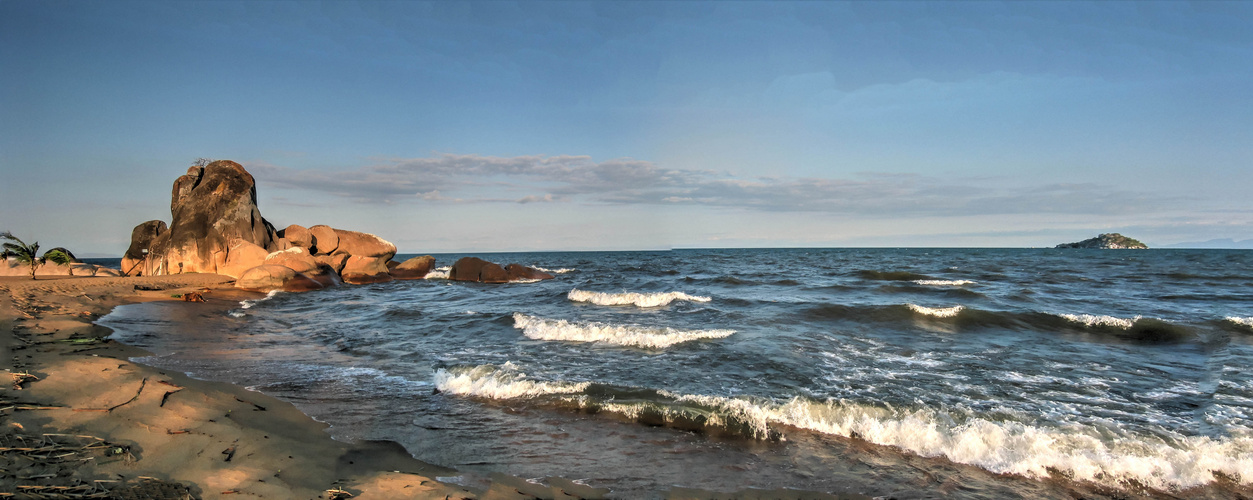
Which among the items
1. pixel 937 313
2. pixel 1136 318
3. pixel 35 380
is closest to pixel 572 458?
pixel 35 380

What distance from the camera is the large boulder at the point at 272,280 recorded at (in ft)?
84.8

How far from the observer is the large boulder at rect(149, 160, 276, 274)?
28.9 meters

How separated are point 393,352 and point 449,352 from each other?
129cm

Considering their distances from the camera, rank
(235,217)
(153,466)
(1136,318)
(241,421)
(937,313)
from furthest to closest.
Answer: (235,217), (937,313), (1136,318), (241,421), (153,466)

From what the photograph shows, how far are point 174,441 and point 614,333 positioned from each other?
954 cm

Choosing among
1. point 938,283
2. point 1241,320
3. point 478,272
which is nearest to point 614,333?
point 1241,320

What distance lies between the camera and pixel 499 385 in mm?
8711

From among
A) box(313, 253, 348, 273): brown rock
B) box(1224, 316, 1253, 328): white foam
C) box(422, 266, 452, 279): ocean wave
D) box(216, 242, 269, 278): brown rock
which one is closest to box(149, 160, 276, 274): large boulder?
box(216, 242, 269, 278): brown rock

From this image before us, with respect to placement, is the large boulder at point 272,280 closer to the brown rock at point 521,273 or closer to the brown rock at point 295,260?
the brown rock at point 295,260

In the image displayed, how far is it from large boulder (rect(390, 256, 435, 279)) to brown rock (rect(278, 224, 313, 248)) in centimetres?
547

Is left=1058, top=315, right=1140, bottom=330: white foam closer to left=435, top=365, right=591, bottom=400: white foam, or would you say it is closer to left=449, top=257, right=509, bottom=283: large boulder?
left=435, top=365, right=591, bottom=400: white foam

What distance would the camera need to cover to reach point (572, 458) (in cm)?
588

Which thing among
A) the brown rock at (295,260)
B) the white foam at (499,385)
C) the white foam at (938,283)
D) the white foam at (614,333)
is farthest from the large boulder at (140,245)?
the white foam at (938,283)

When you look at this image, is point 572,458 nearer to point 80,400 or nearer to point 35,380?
point 80,400
